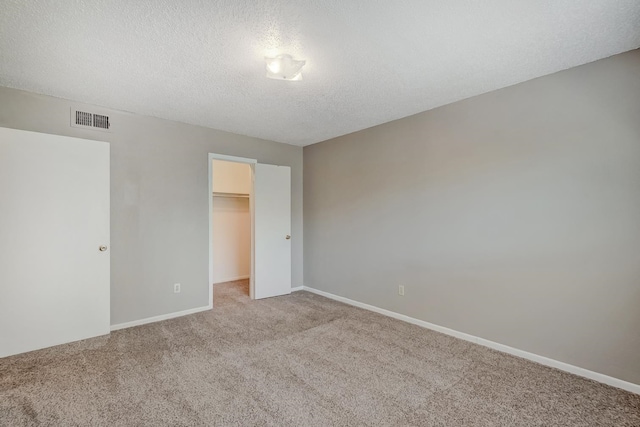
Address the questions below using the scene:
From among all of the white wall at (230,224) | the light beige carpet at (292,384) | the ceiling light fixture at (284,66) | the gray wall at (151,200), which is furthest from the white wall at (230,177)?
the ceiling light fixture at (284,66)

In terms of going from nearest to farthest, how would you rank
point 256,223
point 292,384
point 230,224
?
point 292,384 → point 256,223 → point 230,224

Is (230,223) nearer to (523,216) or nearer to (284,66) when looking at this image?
(284,66)

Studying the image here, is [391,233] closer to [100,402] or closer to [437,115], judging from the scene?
[437,115]

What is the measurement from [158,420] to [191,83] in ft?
8.60

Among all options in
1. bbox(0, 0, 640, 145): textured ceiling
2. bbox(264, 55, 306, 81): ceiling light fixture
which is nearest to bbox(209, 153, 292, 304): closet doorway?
bbox(0, 0, 640, 145): textured ceiling

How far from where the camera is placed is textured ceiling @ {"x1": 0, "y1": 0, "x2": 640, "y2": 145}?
1.75 m

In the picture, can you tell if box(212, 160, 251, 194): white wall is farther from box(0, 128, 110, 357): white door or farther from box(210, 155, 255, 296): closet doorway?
box(0, 128, 110, 357): white door

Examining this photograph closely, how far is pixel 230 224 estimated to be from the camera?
574 cm

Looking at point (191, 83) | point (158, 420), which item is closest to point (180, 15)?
point (191, 83)

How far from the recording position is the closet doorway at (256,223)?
4.52 meters

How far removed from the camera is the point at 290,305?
4.22 m

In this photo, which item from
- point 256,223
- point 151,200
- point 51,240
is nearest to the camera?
point 51,240

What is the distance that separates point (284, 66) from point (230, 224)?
13.2 feet

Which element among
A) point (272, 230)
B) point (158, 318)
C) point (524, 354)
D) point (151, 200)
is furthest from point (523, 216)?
point (158, 318)
